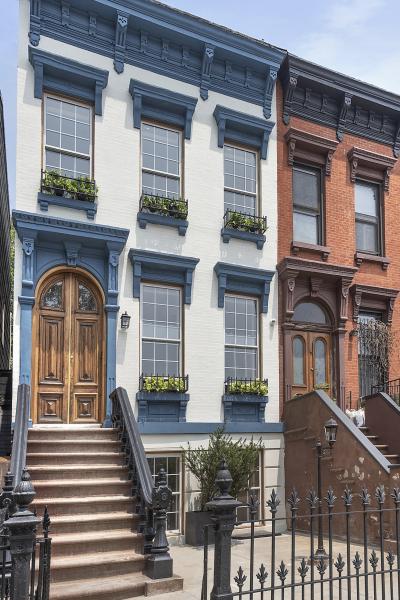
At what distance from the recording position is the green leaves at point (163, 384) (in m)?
11.7

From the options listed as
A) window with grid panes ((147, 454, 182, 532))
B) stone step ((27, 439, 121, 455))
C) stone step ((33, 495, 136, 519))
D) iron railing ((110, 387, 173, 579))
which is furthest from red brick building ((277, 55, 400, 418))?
stone step ((33, 495, 136, 519))

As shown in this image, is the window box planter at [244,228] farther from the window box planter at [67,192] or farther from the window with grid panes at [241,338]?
the window box planter at [67,192]

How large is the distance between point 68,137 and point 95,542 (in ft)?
24.0

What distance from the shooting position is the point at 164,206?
12281 mm

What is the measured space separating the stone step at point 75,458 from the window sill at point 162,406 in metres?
1.87

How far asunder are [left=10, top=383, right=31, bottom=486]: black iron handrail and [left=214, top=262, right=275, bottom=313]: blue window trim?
4.60 meters

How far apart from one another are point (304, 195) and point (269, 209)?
129cm

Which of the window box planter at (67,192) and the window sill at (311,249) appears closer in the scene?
the window box planter at (67,192)

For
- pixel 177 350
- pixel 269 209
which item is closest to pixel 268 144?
pixel 269 209

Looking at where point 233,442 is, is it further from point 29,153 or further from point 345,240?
point 29,153

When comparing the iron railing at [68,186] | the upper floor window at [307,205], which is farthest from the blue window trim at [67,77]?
the upper floor window at [307,205]

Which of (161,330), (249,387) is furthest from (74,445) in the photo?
(249,387)

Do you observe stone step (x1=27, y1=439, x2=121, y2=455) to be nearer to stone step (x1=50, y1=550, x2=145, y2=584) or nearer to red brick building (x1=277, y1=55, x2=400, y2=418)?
stone step (x1=50, y1=550, x2=145, y2=584)

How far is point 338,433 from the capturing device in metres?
11.4
